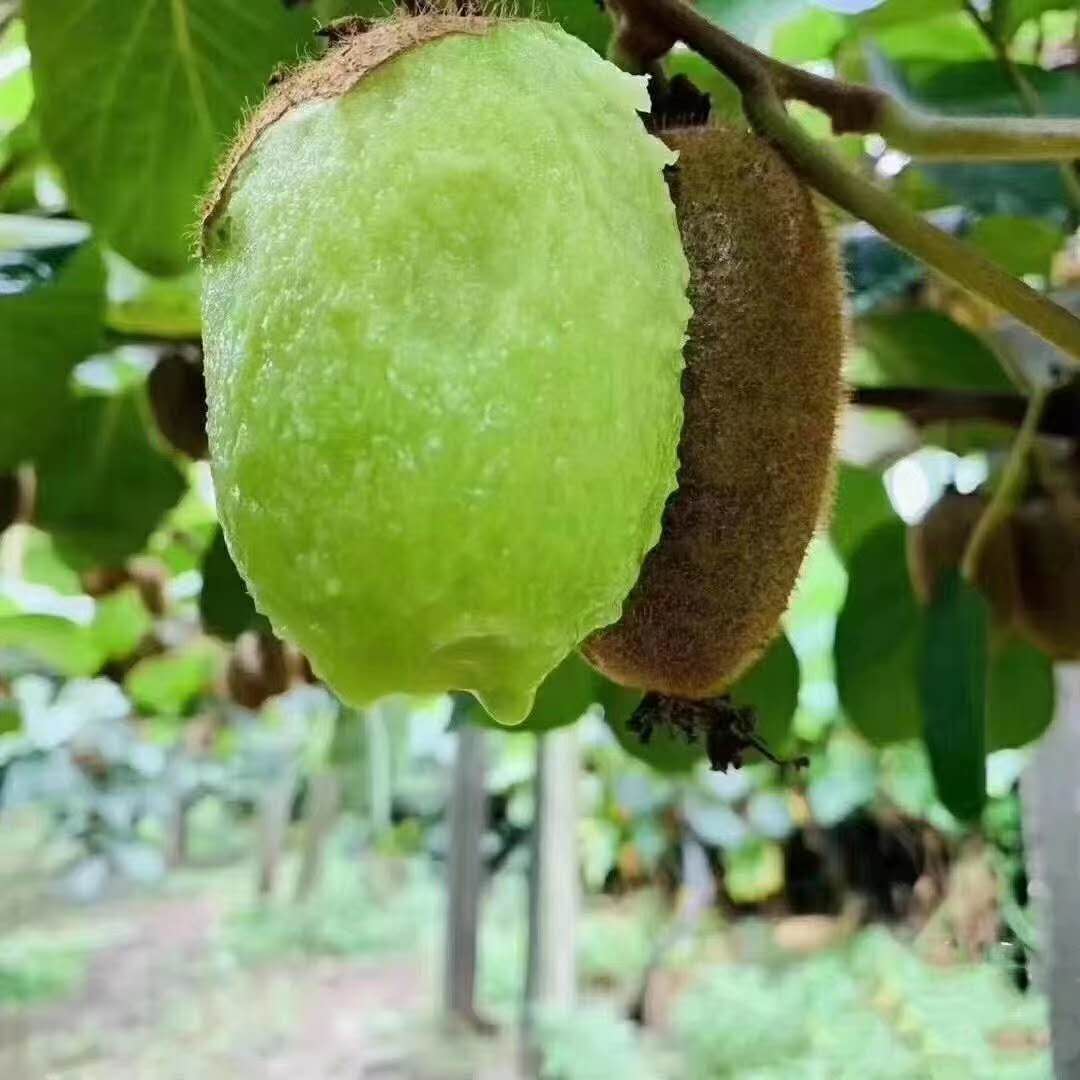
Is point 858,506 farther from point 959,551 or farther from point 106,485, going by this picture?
point 106,485

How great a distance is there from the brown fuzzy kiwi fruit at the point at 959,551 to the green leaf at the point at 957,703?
0.07 metres

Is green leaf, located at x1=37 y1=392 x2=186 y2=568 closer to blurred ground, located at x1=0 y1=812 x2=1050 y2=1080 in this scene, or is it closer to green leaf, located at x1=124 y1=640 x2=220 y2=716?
green leaf, located at x1=124 y1=640 x2=220 y2=716

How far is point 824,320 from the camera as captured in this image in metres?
0.36

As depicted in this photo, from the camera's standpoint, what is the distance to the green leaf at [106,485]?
930 millimetres

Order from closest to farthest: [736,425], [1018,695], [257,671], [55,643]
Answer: [736,425] → [1018,695] → [257,671] → [55,643]

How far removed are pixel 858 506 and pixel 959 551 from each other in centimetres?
14

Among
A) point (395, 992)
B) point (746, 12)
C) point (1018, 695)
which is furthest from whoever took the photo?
point (395, 992)

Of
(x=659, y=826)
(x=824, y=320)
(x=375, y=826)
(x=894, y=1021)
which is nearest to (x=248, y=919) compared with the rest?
(x=375, y=826)

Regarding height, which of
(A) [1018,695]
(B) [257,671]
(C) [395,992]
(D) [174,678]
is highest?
(A) [1018,695]

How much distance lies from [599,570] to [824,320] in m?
0.16

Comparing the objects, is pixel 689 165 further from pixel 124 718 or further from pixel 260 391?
pixel 124 718

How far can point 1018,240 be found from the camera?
850mm

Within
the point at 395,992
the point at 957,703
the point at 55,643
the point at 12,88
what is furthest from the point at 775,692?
the point at 395,992

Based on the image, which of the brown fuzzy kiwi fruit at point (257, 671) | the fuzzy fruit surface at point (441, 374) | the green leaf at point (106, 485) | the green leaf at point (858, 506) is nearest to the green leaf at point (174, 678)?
the brown fuzzy kiwi fruit at point (257, 671)
